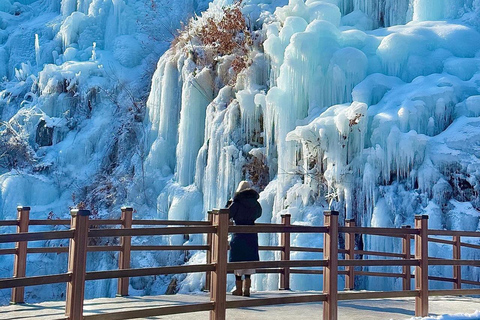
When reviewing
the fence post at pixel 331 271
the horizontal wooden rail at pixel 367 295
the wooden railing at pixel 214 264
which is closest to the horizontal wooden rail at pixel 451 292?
the wooden railing at pixel 214 264

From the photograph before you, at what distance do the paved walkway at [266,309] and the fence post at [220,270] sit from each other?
4.35 ft

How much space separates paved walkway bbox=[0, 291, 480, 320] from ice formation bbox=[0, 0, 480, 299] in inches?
137

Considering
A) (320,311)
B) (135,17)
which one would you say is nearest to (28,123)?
(135,17)

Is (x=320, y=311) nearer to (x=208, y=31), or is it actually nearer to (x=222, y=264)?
(x=222, y=264)

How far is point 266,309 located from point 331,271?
1815mm

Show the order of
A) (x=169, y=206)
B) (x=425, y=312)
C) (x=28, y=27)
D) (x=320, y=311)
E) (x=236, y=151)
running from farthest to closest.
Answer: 1. (x=28, y=27)
2. (x=169, y=206)
3. (x=236, y=151)
4. (x=320, y=311)
5. (x=425, y=312)

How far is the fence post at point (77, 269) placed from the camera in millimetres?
5289

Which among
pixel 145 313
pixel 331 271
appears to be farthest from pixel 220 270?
pixel 331 271

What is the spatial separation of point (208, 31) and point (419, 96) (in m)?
9.46

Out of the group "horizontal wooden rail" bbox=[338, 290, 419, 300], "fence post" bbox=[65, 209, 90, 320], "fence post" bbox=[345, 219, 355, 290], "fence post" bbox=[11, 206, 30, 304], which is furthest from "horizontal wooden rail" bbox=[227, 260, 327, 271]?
"fence post" bbox=[345, 219, 355, 290]

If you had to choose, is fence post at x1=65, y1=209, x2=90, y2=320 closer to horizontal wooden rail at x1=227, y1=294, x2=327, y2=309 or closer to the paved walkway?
horizontal wooden rail at x1=227, y1=294, x2=327, y2=309

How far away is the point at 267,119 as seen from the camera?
16609mm

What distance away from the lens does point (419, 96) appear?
1419cm

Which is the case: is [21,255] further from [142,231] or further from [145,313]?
[145,313]
